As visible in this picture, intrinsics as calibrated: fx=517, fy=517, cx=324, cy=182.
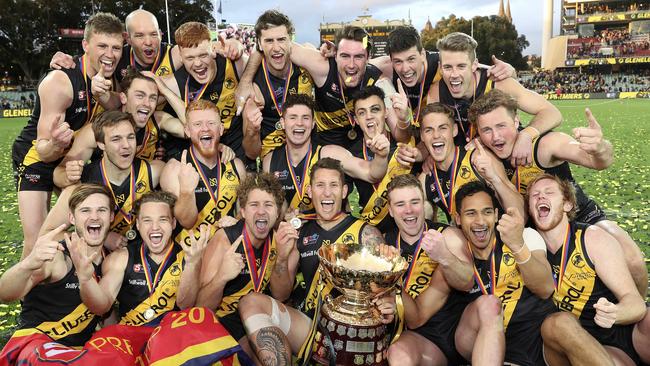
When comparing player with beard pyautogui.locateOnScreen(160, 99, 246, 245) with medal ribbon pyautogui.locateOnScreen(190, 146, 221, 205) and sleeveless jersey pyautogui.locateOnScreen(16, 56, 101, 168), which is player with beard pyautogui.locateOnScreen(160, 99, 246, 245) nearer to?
medal ribbon pyautogui.locateOnScreen(190, 146, 221, 205)

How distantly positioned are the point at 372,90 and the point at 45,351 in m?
3.26

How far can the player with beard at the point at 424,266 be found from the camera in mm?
3364

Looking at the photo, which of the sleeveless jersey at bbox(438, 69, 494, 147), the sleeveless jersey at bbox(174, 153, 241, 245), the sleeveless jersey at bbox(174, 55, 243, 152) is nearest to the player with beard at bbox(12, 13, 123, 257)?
the sleeveless jersey at bbox(174, 55, 243, 152)

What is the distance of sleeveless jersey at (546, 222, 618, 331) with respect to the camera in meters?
3.38

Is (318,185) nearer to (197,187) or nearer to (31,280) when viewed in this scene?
(197,187)

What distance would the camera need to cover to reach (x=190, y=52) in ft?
16.5

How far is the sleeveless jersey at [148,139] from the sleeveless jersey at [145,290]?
4.43ft

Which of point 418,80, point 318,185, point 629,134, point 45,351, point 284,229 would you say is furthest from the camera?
point 629,134

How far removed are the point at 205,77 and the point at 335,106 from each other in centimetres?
141


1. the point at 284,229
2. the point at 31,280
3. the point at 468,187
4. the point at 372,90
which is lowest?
the point at 31,280

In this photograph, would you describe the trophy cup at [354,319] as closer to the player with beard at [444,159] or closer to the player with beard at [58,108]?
the player with beard at [444,159]

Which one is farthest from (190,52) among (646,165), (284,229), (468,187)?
(646,165)

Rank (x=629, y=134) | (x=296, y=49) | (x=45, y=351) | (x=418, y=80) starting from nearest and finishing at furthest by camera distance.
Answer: (x=45, y=351), (x=418, y=80), (x=296, y=49), (x=629, y=134)

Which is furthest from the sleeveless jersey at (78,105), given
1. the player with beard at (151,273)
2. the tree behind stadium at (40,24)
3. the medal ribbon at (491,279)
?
the tree behind stadium at (40,24)
